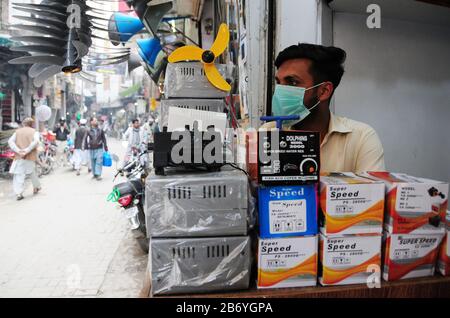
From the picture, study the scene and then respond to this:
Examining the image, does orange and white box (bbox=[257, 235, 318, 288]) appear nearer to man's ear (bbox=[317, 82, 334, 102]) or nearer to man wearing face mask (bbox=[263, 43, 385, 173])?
man wearing face mask (bbox=[263, 43, 385, 173])

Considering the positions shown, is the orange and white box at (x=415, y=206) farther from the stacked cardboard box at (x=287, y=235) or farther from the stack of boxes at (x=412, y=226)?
the stacked cardboard box at (x=287, y=235)

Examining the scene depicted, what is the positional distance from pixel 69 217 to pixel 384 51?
5152mm

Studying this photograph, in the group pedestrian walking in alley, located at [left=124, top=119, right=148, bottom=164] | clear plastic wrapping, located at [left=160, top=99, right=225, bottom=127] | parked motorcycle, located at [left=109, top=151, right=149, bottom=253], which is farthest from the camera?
pedestrian walking in alley, located at [left=124, top=119, right=148, bottom=164]

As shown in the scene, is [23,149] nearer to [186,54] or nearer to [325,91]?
[186,54]

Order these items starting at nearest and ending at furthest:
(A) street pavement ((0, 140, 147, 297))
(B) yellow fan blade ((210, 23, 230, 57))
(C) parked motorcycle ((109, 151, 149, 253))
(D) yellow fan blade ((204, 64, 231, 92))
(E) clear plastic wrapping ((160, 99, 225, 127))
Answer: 1. (B) yellow fan blade ((210, 23, 230, 57))
2. (D) yellow fan blade ((204, 64, 231, 92))
3. (E) clear plastic wrapping ((160, 99, 225, 127))
4. (A) street pavement ((0, 140, 147, 297))
5. (C) parked motorcycle ((109, 151, 149, 253))

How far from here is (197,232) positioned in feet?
3.19

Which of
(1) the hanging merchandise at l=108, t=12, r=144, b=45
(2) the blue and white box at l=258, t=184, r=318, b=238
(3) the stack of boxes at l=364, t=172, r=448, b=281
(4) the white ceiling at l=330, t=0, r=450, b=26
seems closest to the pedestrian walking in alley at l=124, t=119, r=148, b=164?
(1) the hanging merchandise at l=108, t=12, r=144, b=45

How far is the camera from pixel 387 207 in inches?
40.1

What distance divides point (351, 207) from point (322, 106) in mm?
843

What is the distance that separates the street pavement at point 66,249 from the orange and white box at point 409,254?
1.28 m

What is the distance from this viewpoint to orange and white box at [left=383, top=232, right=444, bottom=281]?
1019 millimetres

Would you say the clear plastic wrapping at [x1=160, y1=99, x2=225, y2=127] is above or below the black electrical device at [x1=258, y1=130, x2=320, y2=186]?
above

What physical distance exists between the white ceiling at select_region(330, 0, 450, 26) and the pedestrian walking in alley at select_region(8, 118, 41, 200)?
6.02m

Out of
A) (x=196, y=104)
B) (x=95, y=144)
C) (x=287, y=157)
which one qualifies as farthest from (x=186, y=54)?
(x=95, y=144)
